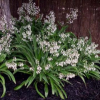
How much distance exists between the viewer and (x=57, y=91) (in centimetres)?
320

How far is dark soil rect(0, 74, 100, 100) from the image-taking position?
117 inches

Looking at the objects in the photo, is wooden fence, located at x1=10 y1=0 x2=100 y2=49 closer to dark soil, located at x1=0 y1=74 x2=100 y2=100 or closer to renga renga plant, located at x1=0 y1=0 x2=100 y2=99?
renga renga plant, located at x1=0 y1=0 x2=100 y2=99

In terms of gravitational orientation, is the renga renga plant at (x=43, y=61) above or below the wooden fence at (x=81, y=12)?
below

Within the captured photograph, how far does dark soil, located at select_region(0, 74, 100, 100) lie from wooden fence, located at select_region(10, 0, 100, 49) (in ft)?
5.84

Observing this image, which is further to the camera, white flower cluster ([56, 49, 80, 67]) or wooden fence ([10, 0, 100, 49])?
wooden fence ([10, 0, 100, 49])

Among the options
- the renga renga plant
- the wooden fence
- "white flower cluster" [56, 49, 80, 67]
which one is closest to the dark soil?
the renga renga plant

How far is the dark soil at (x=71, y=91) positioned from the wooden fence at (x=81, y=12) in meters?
1.78

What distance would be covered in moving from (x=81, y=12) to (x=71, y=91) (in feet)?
8.45

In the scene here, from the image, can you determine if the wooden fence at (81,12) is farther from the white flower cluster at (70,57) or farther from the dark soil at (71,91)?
the white flower cluster at (70,57)

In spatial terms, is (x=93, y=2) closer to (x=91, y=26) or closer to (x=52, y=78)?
(x=91, y=26)

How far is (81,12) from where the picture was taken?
16.2 ft

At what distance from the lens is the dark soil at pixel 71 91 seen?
9.77ft

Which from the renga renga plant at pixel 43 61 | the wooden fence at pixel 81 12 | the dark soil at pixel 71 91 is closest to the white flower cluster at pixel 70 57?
the renga renga plant at pixel 43 61

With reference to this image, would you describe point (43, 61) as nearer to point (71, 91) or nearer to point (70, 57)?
point (70, 57)
